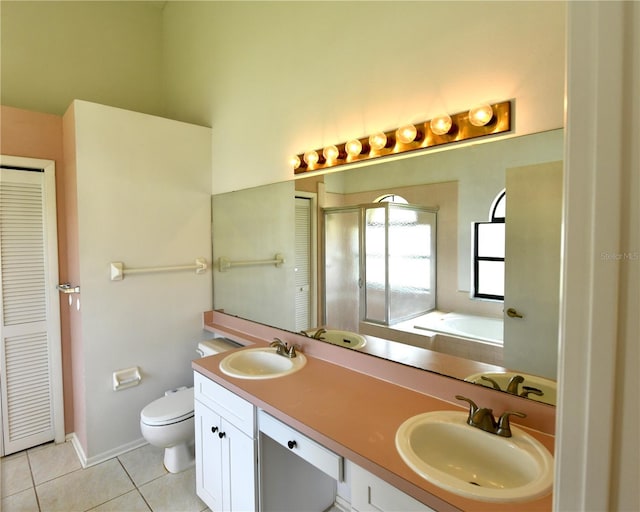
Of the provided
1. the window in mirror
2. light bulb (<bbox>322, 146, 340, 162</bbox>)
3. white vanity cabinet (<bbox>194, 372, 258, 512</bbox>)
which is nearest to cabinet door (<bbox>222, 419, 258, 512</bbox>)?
white vanity cabinet (<bbox>194, 372, 258, 512</bbox>)

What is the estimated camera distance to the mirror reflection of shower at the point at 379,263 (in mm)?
1608

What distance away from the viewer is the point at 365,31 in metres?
1.71

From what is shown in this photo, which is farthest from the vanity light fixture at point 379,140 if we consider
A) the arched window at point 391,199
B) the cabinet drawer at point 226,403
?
the cabinet drawer at point 226,403

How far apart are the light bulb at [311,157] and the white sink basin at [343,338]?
3.20 feet

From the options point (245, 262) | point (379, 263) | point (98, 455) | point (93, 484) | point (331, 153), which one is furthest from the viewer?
point (245, 262)

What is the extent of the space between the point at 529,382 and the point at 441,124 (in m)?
1.06

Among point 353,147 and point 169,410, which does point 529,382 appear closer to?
point 353,147

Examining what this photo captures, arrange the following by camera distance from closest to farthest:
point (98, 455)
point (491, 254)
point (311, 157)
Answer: point (491, 254), point (311, 157), point (98, 455)

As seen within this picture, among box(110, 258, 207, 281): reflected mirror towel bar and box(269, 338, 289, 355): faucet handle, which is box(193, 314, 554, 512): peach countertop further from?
box(110, 258, 207, 281): reflected mirror towel bar

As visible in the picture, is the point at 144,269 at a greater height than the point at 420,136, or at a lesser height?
lesser

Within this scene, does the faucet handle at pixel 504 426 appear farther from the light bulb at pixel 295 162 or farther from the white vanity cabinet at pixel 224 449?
the light bulb at pixel 295 162

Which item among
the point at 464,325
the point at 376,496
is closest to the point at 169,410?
the point at 376,496

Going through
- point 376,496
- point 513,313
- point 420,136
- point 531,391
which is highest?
point 420,136

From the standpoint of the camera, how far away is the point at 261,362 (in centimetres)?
202
